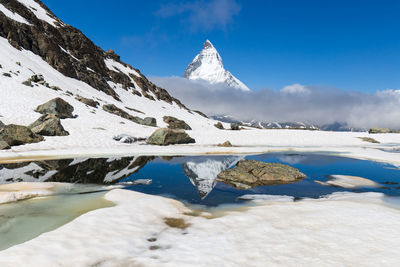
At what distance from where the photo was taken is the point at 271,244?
600 centimetres

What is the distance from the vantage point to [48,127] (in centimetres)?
2825

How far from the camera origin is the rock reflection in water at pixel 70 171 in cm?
1352

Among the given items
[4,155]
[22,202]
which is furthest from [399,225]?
[4,155]

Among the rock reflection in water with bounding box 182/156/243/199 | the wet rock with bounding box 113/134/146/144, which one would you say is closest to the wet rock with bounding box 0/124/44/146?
the wet rock with bounding box 113/134/146/144

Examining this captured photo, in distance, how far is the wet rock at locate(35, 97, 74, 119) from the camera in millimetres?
36250

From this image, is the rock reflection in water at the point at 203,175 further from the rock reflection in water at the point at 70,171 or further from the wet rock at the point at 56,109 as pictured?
the wet rock at the point at 56,109

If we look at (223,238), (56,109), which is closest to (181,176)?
(223,238)

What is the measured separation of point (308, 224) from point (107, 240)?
5.92 meters

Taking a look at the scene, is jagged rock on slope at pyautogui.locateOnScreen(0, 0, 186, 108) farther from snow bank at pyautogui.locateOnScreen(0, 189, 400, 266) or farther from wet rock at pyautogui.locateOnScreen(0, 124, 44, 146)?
snow bank at pyautogui.locateOnScreen(0, 189, 400, 266)

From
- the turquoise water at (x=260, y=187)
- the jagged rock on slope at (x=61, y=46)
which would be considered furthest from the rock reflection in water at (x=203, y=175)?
the jagged rock on slope at (x=61, y=46)

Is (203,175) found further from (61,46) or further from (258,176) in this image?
(61,46)

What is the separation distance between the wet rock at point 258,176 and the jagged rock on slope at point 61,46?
263 feet

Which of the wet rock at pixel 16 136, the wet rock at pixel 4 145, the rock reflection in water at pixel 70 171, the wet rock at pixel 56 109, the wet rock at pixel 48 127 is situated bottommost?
the rock reflection in water at pixel 70 171

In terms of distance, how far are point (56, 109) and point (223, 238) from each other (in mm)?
38925
